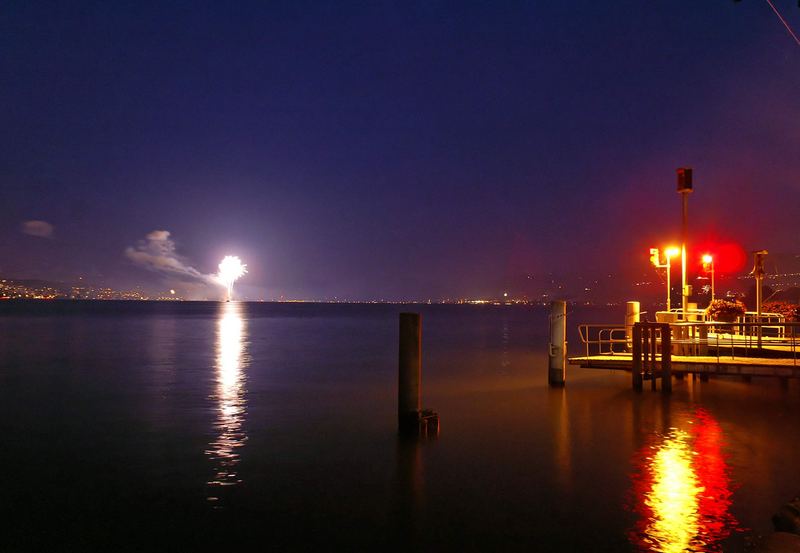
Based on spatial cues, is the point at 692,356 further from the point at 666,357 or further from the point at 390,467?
the point at 390,467

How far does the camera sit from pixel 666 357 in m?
22.5

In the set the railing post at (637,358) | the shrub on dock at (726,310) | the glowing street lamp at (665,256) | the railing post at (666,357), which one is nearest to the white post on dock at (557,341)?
the railing post at (637,358)

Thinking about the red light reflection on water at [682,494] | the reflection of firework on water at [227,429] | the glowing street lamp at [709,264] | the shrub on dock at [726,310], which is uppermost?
the glowing street lamp at [709,264]

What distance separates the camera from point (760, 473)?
45.0 ft

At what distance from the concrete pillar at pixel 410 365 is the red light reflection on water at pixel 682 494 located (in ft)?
16.3

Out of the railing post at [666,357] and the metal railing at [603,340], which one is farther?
the metal railing at [603,340]

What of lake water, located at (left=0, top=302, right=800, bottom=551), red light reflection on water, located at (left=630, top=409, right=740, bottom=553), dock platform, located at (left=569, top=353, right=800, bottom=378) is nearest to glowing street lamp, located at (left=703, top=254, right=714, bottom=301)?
lake water, located at (left=0, top=302, right=800, bottom=551)

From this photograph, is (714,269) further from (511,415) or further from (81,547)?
(81,547)

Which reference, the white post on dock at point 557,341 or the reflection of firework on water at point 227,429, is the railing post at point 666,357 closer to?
the white post on dock at point 557,341

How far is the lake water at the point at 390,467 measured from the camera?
34.4ft

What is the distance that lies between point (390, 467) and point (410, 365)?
2.55 metres

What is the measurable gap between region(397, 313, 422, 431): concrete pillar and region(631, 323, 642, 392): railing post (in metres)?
9.17

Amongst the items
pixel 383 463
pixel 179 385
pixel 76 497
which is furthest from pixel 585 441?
pixel 179 385

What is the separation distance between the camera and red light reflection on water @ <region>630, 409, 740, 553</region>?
9914 mm
